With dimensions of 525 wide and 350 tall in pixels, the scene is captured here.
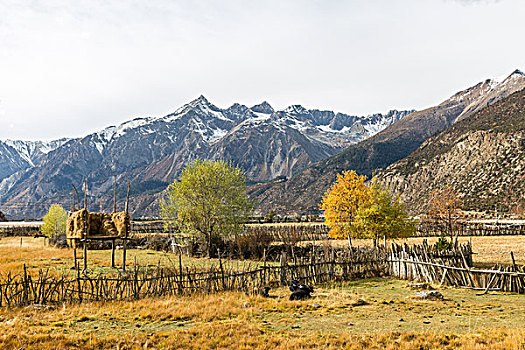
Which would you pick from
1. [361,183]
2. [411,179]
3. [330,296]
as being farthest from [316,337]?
[411,179]

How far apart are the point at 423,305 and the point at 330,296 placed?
3196mm

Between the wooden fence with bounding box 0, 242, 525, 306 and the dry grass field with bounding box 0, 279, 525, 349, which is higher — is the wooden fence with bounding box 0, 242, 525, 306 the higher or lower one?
the higher one

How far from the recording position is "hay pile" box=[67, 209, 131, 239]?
1962 centimetres

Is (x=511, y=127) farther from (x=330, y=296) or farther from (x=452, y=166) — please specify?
(x=330, y=296)

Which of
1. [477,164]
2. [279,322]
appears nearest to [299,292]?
[279,322]

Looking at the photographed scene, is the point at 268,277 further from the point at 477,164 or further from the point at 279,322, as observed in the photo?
the point at 477,164

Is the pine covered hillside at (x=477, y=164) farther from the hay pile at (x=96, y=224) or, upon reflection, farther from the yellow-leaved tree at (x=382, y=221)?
the hay pile at (x=96, y=224)

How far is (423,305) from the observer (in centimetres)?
1265

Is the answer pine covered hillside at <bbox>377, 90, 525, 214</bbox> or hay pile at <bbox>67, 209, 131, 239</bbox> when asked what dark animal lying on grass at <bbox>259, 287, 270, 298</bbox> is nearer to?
hay pile at <bbox>67, 209, 131, 239</bbox>

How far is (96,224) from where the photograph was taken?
20.5 metres

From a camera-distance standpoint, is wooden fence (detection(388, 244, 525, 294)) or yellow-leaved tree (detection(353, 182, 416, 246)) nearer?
wooden fence (detection(388, 244, 525, 294))

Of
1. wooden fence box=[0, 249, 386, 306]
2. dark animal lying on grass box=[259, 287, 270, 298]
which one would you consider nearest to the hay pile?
wooden fence box=[0, 249, 386, 306]

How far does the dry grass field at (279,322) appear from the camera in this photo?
8.73m

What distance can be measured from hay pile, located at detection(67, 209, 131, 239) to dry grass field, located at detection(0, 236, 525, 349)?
7605mm
